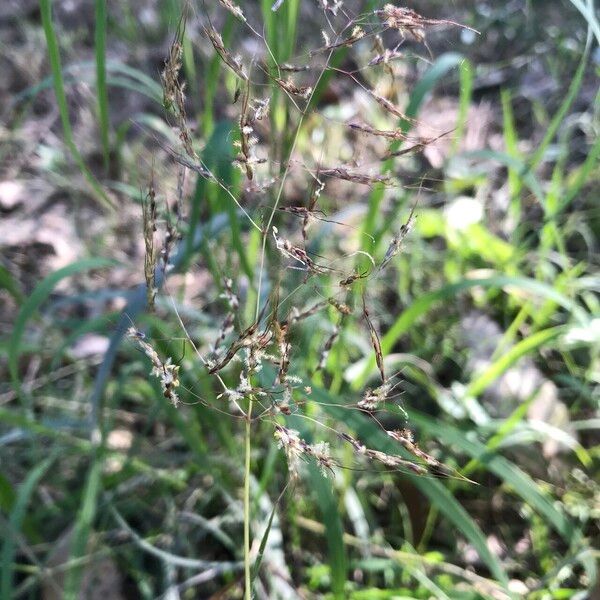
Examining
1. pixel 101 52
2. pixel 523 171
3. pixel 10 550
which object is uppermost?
pixel 101 52

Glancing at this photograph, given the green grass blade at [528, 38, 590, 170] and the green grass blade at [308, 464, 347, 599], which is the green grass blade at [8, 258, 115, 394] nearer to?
the green grass blade at [308, 464, 347, 599]

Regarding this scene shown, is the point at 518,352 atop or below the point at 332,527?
atop

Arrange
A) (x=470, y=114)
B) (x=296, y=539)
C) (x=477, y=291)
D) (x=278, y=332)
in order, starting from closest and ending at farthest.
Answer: (x=278, y=332) → (x=296, y=539) → (x=477, y=291) → (x=470, y=114)

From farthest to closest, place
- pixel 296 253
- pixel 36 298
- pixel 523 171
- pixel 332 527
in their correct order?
pixel 523 171 < pixel 36 298 < pixel 332 527 < pixel 296 253

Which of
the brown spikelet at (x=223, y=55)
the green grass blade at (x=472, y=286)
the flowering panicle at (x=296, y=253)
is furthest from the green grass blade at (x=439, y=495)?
the brown spikelet at (x=223, y=55)

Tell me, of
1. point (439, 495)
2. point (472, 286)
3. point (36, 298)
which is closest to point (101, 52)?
point (36, 298)

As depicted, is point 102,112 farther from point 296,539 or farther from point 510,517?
point 510,517

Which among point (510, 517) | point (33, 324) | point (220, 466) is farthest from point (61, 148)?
point (510, 517)

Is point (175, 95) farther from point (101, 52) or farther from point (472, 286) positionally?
point (472, 286)

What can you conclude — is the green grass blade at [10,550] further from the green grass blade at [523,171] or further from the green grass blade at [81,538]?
the green grass blade at [523,171]
